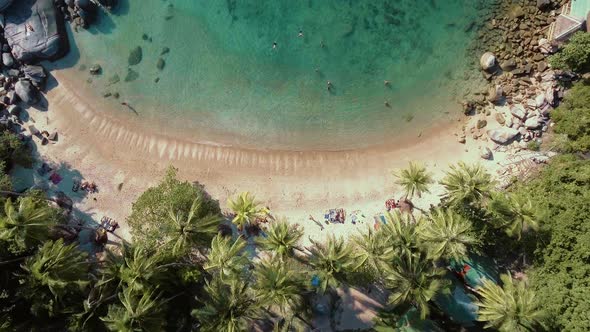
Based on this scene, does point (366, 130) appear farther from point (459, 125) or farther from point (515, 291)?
point (515, 291)

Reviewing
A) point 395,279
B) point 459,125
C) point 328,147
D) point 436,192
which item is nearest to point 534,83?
point 459,125

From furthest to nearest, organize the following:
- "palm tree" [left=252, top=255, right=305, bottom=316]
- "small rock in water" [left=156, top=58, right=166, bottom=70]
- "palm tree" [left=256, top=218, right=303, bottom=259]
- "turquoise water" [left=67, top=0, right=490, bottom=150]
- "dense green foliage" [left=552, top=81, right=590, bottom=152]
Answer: "small rock in water" [left=156, top=58, right=166, bottom=70] → "turquoise water" [left=67, top=0, right=490, bottom=150] → "dense green foliage" [left=552, top=81, right=590, bottom=152] → "palm tree" [left=256, top=218, right=303, bottom=259] → "palm tree" [left=252, top=255, right=305, bottom=316]

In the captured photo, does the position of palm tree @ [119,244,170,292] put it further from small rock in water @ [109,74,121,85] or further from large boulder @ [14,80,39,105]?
large boulder @ [14,80,39,105]

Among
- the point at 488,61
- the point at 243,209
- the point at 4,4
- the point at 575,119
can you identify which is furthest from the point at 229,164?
the point at 575,119

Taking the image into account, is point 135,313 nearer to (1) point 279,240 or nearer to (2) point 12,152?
(1) point 279,240

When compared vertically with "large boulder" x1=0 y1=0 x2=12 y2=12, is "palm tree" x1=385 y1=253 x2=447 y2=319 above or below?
below

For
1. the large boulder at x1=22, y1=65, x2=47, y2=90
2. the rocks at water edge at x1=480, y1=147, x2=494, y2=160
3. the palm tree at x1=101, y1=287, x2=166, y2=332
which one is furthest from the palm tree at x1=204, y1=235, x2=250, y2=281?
the large boulder at x1=22, y1=65, x2=47, y2=90

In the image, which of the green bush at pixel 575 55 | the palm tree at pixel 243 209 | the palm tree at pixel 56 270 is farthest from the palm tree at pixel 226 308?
the green bush at pixel 575 55
